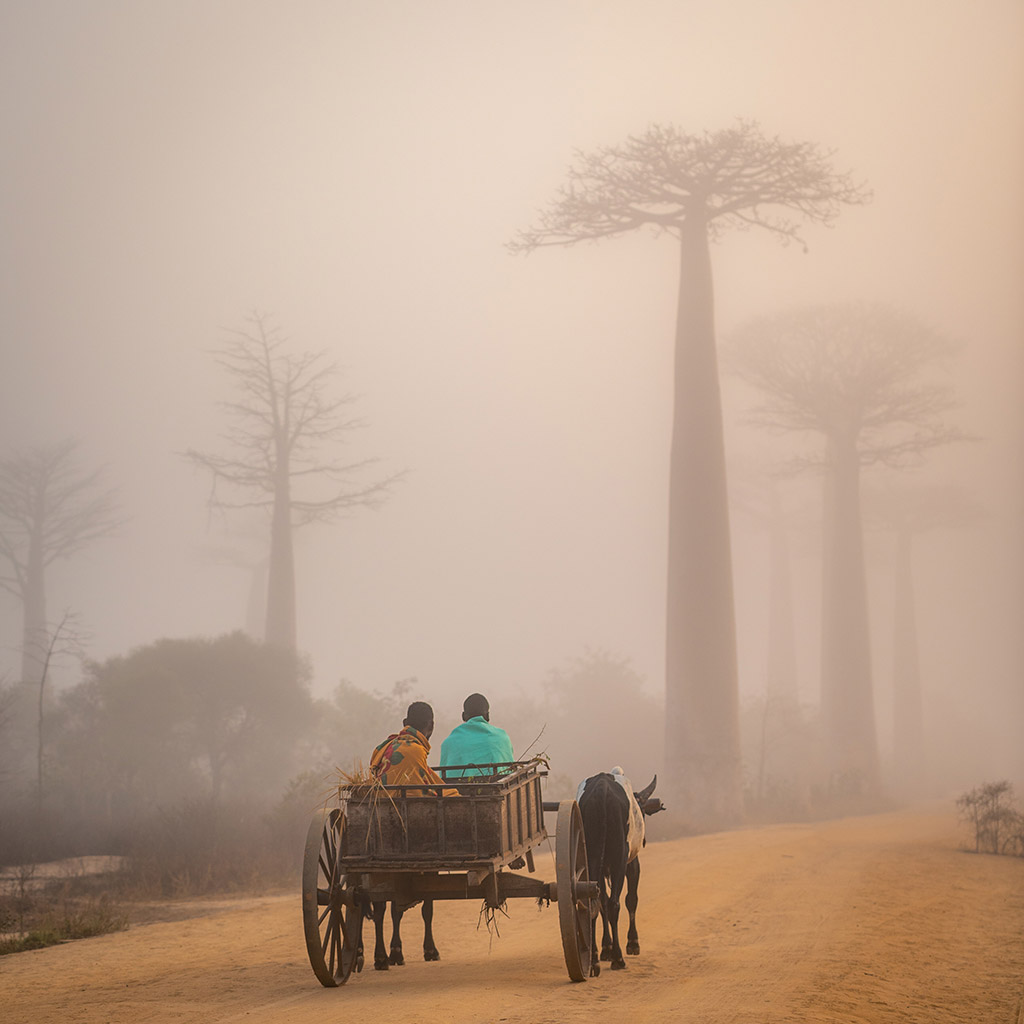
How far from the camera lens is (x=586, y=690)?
35781 millimetres

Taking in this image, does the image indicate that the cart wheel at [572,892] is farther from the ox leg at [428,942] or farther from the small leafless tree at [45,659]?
the small leafless tree at [45,659]

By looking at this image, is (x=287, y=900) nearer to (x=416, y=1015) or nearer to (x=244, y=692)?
(x=416, y=1015)

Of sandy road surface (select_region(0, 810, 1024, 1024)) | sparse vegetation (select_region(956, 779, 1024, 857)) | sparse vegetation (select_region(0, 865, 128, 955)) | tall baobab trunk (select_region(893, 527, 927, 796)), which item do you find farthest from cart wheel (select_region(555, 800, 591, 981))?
tall baobab trunk (select_region(893, 527, 927, 796))

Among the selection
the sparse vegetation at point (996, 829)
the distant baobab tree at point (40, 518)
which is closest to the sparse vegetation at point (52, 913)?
the sparse vegetation at point (996, 829)

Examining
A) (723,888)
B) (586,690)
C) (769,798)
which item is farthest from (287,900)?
(586,690)

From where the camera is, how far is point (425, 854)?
268 inches

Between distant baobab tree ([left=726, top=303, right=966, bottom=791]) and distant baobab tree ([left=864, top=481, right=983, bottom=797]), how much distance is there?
348 inches

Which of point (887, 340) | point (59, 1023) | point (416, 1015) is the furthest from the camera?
point (887, 340)

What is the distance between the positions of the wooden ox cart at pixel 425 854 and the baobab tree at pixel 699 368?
1773 cm

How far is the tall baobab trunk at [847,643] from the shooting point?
33.2 meters

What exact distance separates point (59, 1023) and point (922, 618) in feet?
324

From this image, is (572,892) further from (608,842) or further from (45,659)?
(45,659)

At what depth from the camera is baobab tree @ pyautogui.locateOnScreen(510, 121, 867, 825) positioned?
81.7 feet

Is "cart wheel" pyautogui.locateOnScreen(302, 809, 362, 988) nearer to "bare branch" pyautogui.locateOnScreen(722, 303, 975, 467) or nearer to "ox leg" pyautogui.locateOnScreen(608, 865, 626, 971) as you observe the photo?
"ox leg" pyautogui.locateOnScreen(608, 865, 626, 971)
